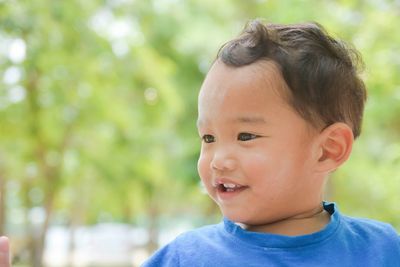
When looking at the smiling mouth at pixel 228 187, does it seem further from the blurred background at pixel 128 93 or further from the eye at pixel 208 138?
the blurred background at pixel 128 93

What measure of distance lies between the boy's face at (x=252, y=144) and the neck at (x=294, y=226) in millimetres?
11

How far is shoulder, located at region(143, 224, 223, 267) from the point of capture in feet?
3.25

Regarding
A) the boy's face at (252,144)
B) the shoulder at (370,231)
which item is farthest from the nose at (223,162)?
the shoulder at (370,231)

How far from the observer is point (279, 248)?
96 centimetres

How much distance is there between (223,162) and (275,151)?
0.25 feet

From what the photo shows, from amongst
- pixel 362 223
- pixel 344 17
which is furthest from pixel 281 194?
pixel 344 17

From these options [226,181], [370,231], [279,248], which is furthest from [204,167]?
[370,231]

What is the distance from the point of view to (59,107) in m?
5.83

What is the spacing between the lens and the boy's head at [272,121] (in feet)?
3.21

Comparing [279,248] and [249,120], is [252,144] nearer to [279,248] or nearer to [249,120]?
[249,120]

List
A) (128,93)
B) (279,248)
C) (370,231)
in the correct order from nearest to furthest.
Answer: (279,248), (370,231), (128,93)

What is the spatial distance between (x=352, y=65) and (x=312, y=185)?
0.20 m

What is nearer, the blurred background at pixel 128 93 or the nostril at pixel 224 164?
the nostril at pixel 224 164

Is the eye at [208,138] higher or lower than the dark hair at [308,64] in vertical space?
lower
